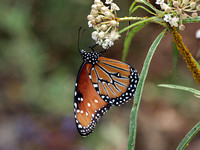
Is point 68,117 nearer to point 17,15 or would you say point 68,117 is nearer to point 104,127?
point 104,127

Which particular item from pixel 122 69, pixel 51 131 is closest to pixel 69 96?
pixel 51 131

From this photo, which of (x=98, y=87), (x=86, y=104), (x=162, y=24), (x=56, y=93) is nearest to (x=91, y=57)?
(x=98, y=87)

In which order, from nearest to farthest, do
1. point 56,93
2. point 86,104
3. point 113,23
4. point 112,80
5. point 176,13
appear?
point 176,13, point 113,23, point 86,104, point 112,80, point 56,93

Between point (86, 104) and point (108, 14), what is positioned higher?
point (108, 14)

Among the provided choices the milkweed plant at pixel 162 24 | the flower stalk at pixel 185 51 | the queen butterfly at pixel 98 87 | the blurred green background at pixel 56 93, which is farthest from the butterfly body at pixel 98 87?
the blurred green background at pixel 56 93

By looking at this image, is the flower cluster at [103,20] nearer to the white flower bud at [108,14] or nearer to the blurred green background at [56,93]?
the white flower bud at [108,14]

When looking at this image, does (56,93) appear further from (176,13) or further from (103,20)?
(176,13)

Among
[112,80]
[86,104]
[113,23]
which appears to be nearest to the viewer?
[113,23]

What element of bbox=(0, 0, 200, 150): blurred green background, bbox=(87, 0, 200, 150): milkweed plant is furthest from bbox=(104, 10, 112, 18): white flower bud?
bbox=(0, 0, 200, 150): blurred green background
